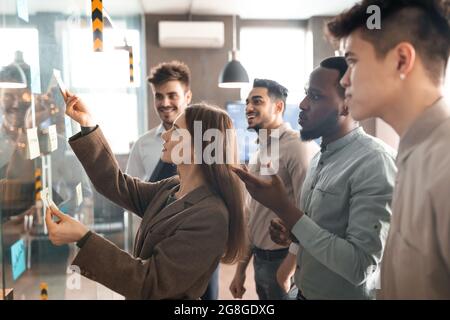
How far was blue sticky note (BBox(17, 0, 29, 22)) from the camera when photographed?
3.39 feet

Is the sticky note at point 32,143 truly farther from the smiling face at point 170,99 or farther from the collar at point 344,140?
the collar at point 344,140

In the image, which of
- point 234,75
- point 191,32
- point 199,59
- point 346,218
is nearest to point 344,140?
point 346,218

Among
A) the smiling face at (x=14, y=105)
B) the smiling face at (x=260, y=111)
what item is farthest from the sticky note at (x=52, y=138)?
the smiling face at (x=260, y=111)

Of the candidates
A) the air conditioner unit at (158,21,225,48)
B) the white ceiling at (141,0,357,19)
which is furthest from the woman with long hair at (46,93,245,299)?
the air conditioner unit at (158,21,225,48)

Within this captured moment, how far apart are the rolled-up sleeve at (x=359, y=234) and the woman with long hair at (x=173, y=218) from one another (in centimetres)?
18

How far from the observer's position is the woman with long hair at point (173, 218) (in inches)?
30.8

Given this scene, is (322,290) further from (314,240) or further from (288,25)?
(288,25)

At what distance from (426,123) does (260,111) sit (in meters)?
0.78

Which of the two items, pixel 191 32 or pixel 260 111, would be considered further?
pixel 191 32

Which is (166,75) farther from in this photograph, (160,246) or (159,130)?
(160,246)

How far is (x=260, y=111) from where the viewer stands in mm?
1441

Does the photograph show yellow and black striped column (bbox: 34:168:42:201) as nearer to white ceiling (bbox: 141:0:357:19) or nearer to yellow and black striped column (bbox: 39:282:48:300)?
yellow and black striped column (bbox: 39:282:48:300)

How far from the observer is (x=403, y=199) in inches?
28.0

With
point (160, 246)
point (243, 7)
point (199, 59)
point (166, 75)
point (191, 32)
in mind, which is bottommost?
Result: point (160, 246)
